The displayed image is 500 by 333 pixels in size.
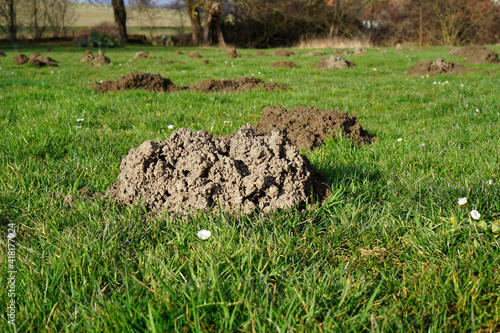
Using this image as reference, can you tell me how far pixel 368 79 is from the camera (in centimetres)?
995

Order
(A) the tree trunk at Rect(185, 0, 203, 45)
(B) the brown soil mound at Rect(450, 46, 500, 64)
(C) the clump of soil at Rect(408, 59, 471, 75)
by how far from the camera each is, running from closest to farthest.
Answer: (C) the clump of soil at Rect(408, 59, 471, 75)
(B) the brown soil mound at Rect(450, 46, 500, 64)
(A) the tree trunk at Rect(185, 0, 203, 45)

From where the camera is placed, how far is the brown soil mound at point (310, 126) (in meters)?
4.19

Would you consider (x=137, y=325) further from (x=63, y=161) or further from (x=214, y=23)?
(x=214, y=23)

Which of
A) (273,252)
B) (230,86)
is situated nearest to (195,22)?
(230,86)

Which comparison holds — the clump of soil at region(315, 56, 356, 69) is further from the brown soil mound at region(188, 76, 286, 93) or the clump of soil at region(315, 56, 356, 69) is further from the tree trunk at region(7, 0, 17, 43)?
the tree trunk at region(7, 0, 17, 43)

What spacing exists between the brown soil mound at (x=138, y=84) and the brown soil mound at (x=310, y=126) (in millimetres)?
4058

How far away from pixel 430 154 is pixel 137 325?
10.9ft

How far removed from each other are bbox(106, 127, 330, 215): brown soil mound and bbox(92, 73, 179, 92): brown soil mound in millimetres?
5389

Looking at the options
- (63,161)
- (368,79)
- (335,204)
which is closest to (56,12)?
(368,79)

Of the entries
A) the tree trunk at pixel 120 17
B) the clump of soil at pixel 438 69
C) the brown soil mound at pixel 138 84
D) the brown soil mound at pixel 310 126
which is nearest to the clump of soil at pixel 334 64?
the clump of soil at pixel 438 69

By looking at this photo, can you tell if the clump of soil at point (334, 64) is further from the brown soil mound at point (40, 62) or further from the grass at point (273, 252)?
the brown soil mound at point (40, 62)

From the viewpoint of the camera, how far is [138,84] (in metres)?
7.84

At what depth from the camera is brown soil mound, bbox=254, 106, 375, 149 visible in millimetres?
4188

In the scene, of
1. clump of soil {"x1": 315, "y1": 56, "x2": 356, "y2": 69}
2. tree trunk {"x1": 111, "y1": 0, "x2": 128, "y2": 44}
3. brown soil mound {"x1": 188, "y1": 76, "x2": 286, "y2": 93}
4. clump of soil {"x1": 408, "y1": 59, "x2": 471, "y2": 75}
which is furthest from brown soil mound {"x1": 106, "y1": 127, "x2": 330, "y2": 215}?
tree trunk {"x1": 111, "y1": 0, "x2": 128, "y2": 44}
